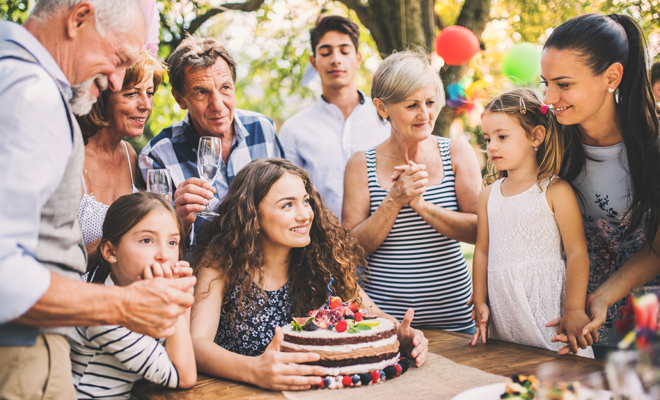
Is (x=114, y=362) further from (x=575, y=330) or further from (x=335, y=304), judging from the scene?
(x=575, y=330)

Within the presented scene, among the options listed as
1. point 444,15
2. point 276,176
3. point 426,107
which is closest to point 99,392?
point 276,176

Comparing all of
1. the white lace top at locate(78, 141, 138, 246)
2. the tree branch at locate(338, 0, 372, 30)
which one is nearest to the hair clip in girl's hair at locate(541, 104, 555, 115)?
the white lace top at locate(78, 141, 138, 246)

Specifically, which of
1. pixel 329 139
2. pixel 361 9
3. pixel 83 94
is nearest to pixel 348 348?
pixel 83 94

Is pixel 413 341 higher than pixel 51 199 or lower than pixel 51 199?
lower

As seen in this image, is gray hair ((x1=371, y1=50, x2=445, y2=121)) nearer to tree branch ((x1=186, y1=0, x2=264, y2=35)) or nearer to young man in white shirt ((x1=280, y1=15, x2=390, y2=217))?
young man in white shirt ((x1=280, y1=15, x2=390, y2=217))

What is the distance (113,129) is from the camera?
317 centimetres

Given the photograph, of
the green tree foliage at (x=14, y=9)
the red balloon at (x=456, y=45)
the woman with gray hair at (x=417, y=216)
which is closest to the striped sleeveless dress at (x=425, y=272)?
the woman with gray hair at (x=417, y=216)

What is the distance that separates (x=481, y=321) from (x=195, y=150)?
85.9 inches

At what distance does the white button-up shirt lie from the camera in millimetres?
4211

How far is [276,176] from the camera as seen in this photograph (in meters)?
2.92

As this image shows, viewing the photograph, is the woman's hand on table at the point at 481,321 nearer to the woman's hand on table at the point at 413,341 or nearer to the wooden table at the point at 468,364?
the wooden table at the point at 468,364

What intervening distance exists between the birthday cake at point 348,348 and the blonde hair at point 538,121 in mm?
1219

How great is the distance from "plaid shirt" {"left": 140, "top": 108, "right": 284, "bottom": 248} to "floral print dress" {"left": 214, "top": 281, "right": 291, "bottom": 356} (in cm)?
73

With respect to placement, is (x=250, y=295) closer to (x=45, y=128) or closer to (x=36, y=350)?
(x=36, y=350)
